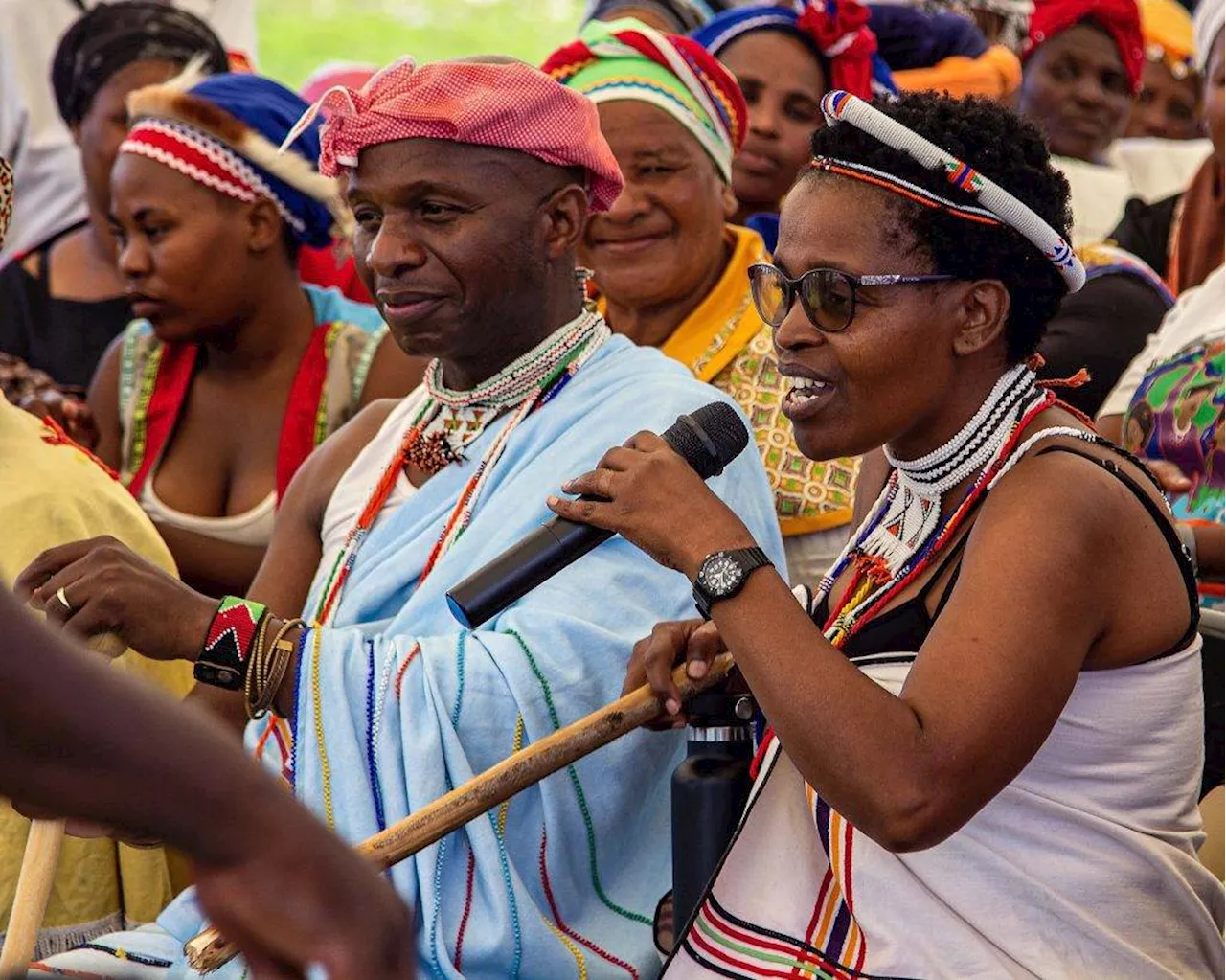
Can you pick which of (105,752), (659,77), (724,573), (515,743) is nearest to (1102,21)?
(659,77)

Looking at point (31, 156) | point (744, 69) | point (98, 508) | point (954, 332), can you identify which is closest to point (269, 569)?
point (98, 508)

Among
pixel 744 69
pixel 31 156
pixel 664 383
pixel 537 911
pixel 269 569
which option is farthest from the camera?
pixel 31 156

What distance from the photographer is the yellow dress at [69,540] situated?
3.24 meters

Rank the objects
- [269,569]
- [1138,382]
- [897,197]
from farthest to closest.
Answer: [1138,382]
[269,569]
[897,197]

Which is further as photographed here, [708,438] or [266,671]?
[266,671]

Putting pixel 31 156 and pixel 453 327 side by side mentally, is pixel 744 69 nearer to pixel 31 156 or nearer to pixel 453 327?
pixel 453 327

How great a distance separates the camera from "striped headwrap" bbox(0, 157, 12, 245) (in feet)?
10.9

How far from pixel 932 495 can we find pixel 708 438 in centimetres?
32

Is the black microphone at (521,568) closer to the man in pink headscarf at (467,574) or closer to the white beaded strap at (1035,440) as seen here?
the man in pink headscarf at (467,574)

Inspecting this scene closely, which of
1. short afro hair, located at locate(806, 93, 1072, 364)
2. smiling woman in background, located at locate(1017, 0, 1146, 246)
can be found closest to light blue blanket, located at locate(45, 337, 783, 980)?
short afro hair, located at locate(806, 93, 1072, 364)

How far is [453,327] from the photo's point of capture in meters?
3.28

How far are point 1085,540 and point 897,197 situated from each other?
552 millimetres

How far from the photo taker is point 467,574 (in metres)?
3.05

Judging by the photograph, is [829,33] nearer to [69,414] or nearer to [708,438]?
[69,414]
